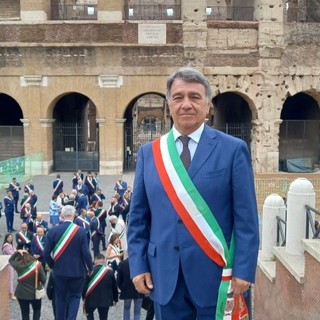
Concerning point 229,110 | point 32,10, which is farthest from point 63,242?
point 229,110

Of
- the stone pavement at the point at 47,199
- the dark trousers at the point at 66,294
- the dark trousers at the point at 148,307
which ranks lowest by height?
the stone pavement at the point at 47,199

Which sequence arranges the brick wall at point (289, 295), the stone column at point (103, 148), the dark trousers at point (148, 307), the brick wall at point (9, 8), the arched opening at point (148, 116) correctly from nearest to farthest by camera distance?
the brick wall at point (289, 295), the dark trousers at point (148, 307), the stone column at point (103, 148), the brick wall at point (9, 8), the arched opening at point (148, 116)

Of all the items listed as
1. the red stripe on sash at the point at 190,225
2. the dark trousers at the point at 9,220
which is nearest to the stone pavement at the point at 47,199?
the dark trousers at the point at 9,220

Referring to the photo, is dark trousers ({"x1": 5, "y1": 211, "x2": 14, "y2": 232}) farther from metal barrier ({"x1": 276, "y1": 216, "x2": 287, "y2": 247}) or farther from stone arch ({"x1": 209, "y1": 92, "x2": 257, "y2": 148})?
stone arch ({"x1": 209, "y1": 92, "x2": 257, "y2": 148})

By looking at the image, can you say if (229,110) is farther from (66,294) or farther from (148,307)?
(66,294)

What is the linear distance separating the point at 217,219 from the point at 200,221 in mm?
122

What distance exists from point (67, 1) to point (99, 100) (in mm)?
10926

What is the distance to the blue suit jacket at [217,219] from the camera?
313cm

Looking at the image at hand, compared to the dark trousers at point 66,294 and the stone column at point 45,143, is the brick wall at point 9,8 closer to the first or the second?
the stone column at point 45,143

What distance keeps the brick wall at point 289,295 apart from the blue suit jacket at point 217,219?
214 cm

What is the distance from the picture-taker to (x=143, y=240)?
337 cm

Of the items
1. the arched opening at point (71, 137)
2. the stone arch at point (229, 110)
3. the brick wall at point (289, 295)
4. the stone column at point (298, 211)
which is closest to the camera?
the brick wall at point (289, 295)

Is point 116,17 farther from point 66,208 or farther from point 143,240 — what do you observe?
point 143,240

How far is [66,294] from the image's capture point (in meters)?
7.04
